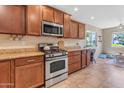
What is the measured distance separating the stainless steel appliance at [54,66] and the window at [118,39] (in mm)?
6639

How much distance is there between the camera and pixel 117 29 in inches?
373

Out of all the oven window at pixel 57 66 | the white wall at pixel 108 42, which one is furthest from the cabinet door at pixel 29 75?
the white wall at pixel 108 42

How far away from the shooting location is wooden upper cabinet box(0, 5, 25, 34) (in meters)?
2.83

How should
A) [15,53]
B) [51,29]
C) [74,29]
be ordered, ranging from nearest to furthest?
[15,53] → [51,29] → [74,29]

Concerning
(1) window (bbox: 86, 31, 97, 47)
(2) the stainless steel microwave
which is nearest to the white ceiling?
(2) the stainless steel microwave

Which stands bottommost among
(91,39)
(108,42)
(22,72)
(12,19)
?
(22,72)

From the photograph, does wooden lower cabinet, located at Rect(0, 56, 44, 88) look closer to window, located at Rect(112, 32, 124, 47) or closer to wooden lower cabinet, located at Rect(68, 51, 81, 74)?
wooden lower cabinet, located at Rect(68, 51, 81, 74)

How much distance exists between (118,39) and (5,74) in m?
8.71

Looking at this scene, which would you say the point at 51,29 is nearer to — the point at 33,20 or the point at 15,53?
the point at 33,20

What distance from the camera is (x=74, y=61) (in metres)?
4.97

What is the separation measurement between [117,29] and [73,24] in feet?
16.6

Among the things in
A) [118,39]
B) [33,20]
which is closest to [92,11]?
[33,20]
